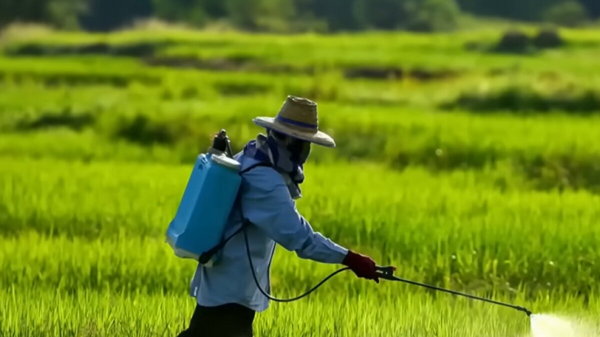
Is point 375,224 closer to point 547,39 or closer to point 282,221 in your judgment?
point 282,221

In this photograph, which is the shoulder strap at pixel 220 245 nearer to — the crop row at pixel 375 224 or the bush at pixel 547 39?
the crop row at pixel 375 224

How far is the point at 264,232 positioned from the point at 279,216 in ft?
0.38

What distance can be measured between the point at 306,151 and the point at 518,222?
12.9ft

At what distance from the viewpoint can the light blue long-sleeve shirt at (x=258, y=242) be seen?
3.86 meters

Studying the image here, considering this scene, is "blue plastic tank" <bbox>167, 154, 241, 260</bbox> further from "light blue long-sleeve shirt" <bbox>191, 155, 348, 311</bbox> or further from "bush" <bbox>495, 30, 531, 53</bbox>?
"bush" <bbox>495, 30, 531, 53</bbox>

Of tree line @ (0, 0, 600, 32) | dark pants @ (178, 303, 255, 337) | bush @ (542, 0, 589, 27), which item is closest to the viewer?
dark pants @ (178, 303, 255, 337)

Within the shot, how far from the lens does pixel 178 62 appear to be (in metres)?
32.3

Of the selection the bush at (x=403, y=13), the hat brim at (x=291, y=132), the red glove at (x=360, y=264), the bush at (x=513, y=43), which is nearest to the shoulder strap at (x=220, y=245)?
the hat brim at (x=291, y=132)

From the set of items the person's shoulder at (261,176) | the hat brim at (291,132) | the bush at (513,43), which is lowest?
the person's shoulder at (261,176)

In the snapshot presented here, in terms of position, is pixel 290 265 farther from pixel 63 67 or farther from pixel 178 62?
pixel 178 62

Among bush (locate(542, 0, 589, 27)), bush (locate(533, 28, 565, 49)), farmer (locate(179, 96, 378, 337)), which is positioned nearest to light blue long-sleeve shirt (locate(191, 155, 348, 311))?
farmer (locate(179, 96, 378, 337))

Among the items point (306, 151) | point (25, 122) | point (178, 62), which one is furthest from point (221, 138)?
point (178, 62)

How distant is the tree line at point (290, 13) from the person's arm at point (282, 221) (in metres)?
Answer: 52.5

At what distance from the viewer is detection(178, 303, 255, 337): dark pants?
4.04 meters
